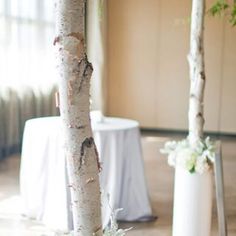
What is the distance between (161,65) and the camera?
284 inches

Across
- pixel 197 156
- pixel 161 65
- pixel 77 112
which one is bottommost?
pixel 197 156

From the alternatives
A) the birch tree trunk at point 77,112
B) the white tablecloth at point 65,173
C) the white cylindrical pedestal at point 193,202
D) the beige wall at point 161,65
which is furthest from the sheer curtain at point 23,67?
the birch tree trunk at point 77,112

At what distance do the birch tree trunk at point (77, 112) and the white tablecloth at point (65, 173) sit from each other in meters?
2.06

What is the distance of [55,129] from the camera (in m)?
3.04

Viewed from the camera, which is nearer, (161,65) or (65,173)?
(65,173)

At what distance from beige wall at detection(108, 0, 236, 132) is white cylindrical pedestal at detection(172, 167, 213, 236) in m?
4.75

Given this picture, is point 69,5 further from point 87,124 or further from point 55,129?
point 55,129

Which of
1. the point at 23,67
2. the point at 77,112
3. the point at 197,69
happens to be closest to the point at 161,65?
the point at 23,67

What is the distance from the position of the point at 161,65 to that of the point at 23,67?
2520 mm

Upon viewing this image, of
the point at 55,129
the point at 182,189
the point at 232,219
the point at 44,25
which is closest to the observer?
the point at 182,189

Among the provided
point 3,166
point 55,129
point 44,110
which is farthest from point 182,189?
point 44,110

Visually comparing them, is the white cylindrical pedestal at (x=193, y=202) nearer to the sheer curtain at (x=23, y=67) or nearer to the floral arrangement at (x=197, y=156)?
the floral arrangement at (x=197, y=156)

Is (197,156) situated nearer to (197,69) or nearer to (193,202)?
(193,202)

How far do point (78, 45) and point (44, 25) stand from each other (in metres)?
5.45
